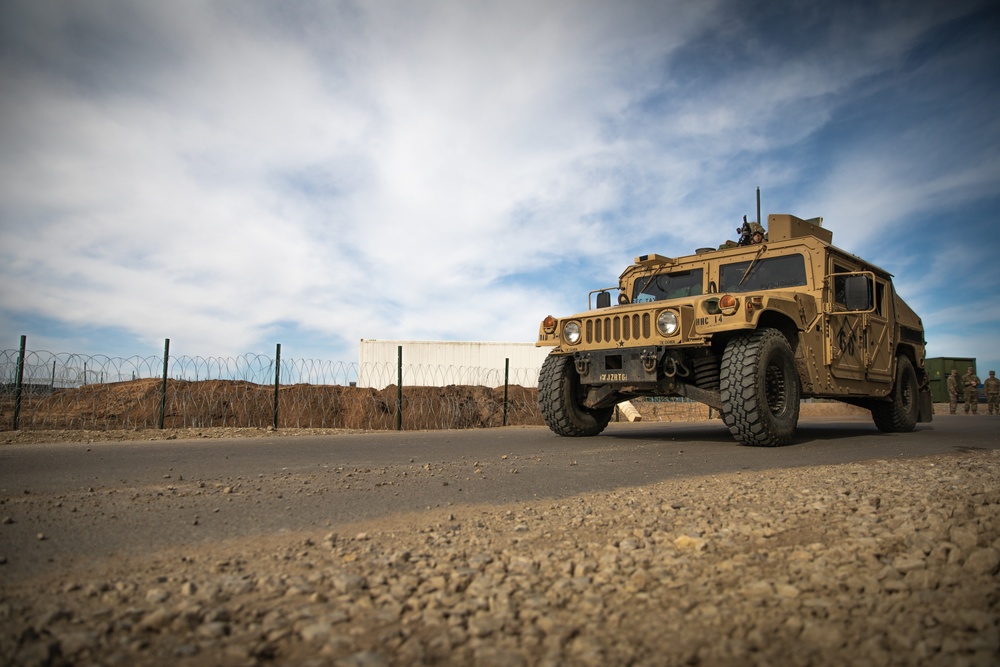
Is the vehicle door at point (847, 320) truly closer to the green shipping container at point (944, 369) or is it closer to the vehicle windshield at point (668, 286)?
the vehicle windshield at point (668, 286)

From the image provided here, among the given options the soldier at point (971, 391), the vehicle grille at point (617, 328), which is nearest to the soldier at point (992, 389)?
the soldier at point (971, 391)

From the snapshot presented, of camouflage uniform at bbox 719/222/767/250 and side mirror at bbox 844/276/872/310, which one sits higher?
camouflage uniform at bbox 719/222/767/250

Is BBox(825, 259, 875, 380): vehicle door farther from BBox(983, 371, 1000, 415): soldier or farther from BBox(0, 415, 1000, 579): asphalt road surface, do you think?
BBox(983, 371, 1000, 415): soldier

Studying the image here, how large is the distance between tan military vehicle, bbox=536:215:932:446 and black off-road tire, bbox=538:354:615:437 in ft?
0.05

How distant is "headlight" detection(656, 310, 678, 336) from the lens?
281 inches

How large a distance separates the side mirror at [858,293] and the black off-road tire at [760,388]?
122 centimetres

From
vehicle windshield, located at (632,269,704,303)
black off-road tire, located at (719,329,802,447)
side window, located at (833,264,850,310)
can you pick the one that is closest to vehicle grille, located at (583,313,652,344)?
black off-road tire, located at (719,329,802,447)

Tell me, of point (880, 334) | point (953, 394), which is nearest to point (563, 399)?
point (880, 334)

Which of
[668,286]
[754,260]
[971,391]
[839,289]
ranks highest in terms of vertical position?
[754,260]

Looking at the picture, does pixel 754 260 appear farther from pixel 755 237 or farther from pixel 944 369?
pixel 944 369

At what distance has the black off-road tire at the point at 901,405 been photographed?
35.1 feet

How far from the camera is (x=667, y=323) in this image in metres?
7.21

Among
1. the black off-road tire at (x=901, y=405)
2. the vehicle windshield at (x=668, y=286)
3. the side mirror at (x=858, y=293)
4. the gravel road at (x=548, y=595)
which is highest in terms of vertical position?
the vehicle windshield at (x=668, y=286)

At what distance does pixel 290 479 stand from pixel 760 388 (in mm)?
4896
